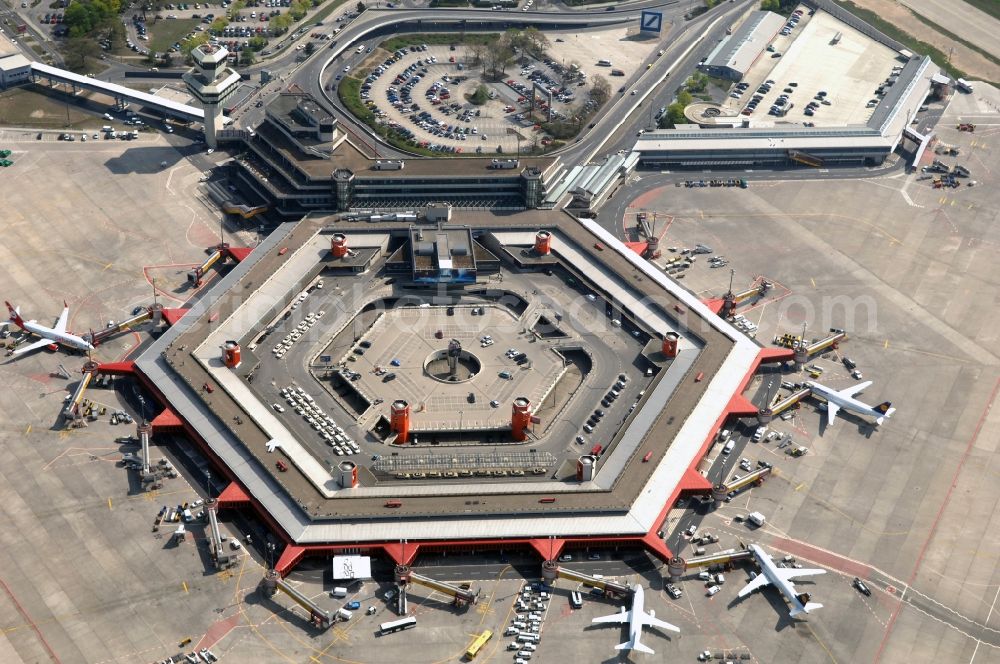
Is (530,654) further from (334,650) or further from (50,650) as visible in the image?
(50,650)

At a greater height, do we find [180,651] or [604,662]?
[604,662]

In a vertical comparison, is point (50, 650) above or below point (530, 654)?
below

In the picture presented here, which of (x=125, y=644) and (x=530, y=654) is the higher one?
(x=530, y=654)

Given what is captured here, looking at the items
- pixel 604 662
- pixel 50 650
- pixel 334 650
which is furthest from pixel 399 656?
pixel 50 650

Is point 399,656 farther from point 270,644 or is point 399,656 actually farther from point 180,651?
point 180,651

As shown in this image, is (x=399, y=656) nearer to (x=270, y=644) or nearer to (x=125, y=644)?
(x=270, y=644)

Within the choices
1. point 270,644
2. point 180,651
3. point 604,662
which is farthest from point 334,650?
point 604,662

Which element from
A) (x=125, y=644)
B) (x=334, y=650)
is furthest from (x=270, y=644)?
(x=125, y=644)
